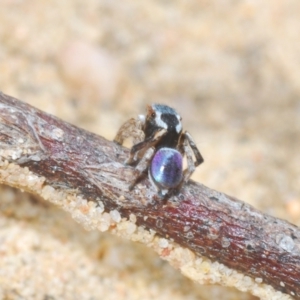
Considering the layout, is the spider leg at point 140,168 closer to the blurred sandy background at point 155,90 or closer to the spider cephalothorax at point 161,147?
the spider cephalothorax at point 161,147

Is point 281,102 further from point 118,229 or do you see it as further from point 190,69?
point 118,229

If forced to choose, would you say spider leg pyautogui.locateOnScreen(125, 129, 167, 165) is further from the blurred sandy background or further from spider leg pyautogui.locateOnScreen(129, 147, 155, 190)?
the blurred sandy background

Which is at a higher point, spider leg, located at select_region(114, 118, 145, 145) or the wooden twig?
spider leg, located at select_region(114, 118, 145, 145)

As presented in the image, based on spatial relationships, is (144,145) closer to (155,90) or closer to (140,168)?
(140,168)

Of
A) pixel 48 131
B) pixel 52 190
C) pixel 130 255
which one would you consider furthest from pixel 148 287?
pixel 48 131

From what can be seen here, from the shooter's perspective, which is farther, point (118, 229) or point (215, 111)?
point (215, 111)

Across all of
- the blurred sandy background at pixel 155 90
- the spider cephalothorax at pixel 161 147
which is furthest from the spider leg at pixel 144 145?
the blurred sandy background at pixel 155 90

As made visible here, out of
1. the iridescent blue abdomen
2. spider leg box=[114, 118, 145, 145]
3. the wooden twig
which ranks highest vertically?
spider leg box=[114, 118, 145, 145]

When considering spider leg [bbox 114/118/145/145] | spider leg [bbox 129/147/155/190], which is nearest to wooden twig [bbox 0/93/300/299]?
spider leg [bbox 129/147/155/190]
